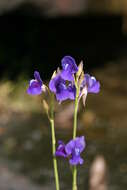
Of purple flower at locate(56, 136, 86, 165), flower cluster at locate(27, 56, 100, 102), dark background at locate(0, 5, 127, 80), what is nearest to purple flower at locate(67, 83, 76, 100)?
flower cluster at locate(27, 56, 100, 102)

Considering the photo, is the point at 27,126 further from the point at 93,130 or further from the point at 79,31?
the point at 79,31

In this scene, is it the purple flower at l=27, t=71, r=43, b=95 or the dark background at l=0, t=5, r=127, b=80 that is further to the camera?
the dark background at l=0, t=5, r=127, b=80

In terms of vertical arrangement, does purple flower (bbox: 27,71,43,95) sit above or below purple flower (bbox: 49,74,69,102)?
above

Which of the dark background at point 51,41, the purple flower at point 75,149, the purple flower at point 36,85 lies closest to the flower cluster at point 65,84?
the purple flower at point 36,85

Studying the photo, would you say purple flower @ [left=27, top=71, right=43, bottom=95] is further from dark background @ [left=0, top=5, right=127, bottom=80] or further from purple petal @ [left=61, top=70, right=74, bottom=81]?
dark background @ [left=0, top=5, right=127, bottom=80]

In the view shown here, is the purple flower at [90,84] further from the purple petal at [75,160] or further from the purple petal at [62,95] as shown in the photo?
the purple petal at [75,160]

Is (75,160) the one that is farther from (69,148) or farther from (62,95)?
(62,95)

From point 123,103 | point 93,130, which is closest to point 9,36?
point 123,103

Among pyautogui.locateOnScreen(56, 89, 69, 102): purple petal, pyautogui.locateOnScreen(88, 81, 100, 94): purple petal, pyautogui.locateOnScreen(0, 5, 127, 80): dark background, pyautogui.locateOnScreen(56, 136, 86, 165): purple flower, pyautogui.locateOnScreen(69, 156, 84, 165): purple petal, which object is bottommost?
pyautogui.locateOnScreen(69, 156, 84, 165): purple petal

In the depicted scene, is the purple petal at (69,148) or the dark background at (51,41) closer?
the purple petal at (69,148)
